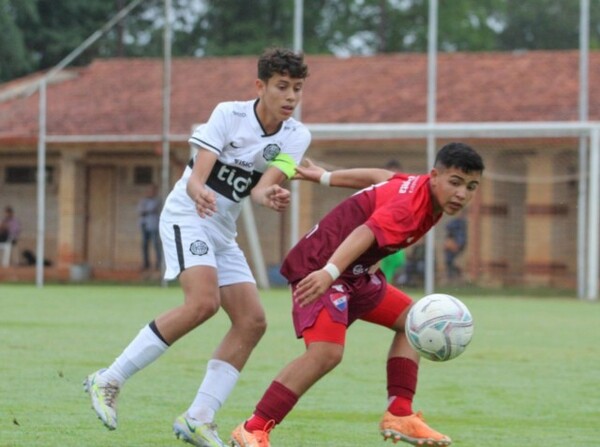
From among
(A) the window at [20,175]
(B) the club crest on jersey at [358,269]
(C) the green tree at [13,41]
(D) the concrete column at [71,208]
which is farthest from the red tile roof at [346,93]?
(B) the club crest on jersey at [358,269]

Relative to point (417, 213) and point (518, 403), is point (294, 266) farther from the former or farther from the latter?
point (518, 403)

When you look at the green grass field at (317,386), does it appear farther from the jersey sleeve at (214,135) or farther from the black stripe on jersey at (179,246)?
the jersey sleeve at (214,135)

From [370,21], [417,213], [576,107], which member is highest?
[370,21]

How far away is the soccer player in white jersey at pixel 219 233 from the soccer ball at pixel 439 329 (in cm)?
96

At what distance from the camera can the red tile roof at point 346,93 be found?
2897 cm

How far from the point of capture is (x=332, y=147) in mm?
26312

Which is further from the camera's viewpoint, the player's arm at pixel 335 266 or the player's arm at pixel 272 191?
the player's arm at pixel 272 191

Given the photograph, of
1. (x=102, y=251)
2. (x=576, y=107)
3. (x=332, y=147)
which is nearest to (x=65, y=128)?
(x=102, y=251)

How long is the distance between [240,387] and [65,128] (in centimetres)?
2063

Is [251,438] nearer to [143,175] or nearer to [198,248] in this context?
[198,248]

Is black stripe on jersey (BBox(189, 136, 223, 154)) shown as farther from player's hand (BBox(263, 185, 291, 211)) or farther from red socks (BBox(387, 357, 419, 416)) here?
red socks (BBox(387, 357, 419, 416))

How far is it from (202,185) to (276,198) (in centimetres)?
50

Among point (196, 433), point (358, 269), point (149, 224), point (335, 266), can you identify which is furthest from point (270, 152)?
point (149, 224)

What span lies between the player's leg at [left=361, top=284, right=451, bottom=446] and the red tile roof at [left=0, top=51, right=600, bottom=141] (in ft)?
70.7
